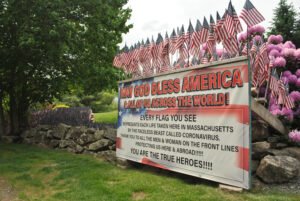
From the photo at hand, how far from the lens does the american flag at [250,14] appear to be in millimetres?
4816

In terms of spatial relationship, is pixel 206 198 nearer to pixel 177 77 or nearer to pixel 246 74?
pixel 246 74

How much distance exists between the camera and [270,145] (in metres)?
5.35

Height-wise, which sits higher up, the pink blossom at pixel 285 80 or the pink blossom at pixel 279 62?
the pink blossom at pixel 279 62

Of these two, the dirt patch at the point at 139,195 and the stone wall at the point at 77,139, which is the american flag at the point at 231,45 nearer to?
the dirt patch at the point at 139,195

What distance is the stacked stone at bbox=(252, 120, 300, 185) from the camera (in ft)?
14.8

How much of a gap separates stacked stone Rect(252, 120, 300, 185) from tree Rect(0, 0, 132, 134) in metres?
7.85

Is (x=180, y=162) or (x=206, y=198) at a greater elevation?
(x=180, y=162)

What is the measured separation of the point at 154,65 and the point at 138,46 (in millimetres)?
1028

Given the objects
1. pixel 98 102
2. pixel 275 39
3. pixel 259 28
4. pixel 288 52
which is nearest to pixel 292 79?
pixel 288 52

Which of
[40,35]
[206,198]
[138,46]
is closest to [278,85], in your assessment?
[206,198]

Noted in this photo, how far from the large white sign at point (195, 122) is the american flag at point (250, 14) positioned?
3.56ft

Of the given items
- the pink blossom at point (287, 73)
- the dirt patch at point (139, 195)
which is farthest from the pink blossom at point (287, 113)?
the dirt patch at point (139, 195)

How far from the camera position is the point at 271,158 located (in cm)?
468

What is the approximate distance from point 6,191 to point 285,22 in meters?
14.4
